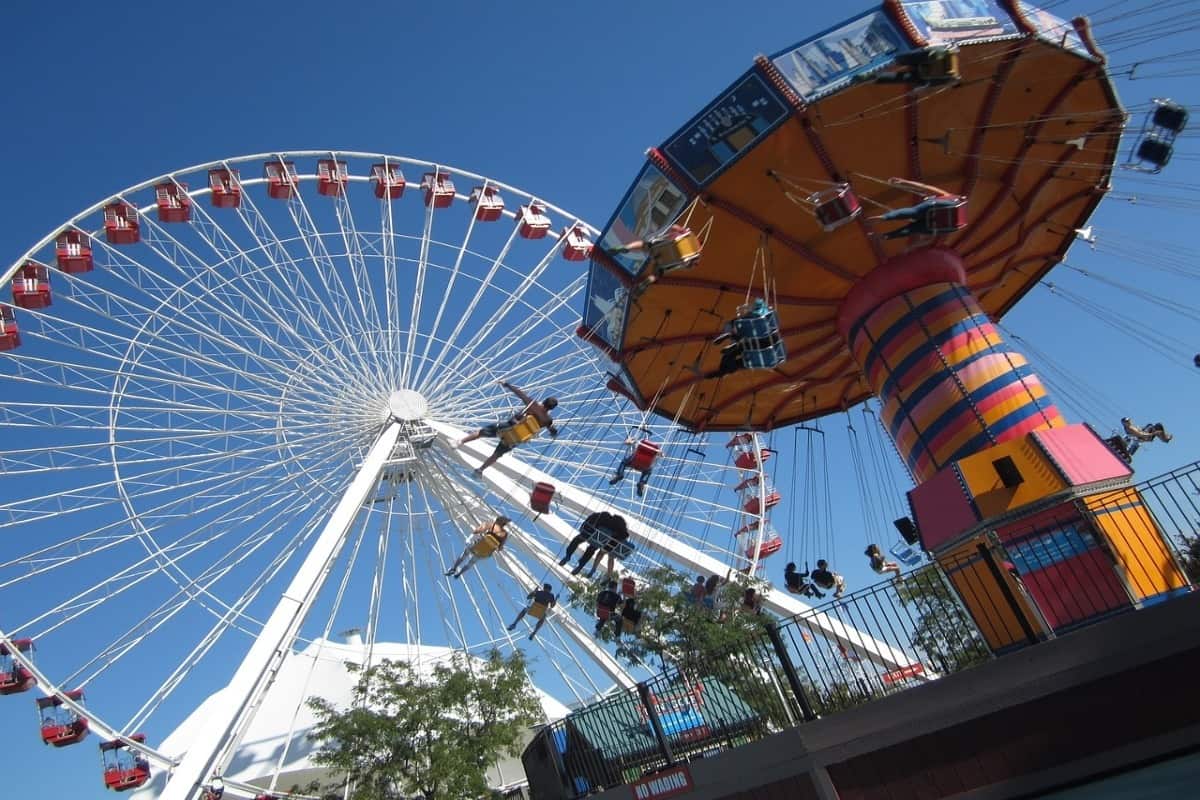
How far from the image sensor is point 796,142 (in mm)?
10555

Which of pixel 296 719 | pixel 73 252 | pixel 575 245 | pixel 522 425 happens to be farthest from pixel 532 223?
pixel 296 719

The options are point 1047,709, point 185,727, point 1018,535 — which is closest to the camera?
point 1047,709

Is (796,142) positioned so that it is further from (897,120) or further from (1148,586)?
(1148,586)

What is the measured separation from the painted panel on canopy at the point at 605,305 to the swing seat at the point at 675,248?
1.41 metres

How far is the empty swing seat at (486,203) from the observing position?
27.3m

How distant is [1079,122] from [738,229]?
476 centimetres

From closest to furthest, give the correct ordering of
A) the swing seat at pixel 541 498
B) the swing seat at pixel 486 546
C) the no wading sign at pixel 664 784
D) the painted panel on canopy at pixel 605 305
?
the no wading sign at pixel 664 784, the painted panel on canopy at pixel 605 305, the swing seat at pixel 541 498, the swing seat at pixel 486 546

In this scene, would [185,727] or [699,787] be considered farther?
[185,727]

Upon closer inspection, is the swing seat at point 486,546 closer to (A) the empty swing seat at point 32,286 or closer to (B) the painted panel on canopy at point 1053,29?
(A) the empty swing seat at point 32,286

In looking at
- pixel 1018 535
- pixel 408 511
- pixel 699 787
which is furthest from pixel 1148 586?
pixel 408 511

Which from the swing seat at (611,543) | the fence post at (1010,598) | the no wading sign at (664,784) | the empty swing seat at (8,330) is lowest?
the no wading sign at (664,784)

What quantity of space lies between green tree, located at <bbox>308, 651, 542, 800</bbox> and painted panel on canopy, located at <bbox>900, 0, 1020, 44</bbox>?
684 inches

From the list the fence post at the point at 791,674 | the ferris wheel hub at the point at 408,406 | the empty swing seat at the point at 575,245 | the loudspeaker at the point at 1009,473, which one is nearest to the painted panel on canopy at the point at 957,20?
the loudspeaker at the point at 1009,473

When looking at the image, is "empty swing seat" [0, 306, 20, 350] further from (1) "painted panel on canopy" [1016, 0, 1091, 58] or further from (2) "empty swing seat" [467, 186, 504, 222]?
(1) "painted panel on canopy" [1016, 0, 1091, 58]
